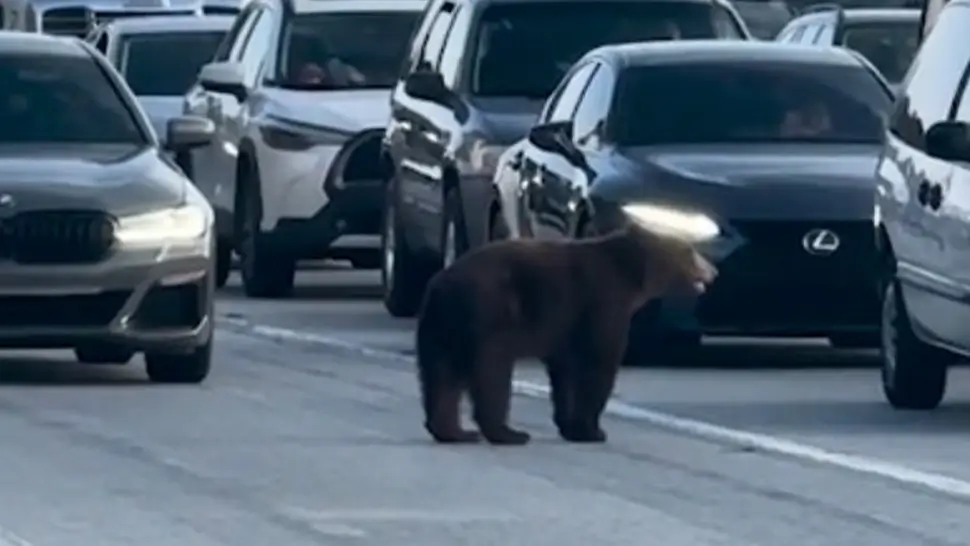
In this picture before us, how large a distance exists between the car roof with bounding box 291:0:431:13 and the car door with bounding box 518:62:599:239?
15.9 feet

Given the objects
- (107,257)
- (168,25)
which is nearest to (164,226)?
(107,257)

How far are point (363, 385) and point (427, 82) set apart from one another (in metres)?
4.04

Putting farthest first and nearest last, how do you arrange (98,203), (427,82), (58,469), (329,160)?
(329,160), (427,82), (98,203), (58,469)

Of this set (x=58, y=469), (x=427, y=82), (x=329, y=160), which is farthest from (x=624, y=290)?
(x=329, y=160)

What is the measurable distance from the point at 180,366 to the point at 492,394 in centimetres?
354

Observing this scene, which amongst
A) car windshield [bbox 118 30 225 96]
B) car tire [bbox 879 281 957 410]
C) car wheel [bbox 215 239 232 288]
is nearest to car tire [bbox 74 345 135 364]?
car tire [bbox 879 281 957 410]

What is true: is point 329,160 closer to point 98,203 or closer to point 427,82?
point 427,82

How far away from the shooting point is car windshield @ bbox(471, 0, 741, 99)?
20.5m

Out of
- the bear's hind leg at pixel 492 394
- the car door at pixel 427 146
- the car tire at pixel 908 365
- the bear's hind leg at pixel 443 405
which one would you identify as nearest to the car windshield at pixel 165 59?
the car door at pixel 427 146

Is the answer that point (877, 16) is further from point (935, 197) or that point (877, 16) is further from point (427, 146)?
point (935, 197)

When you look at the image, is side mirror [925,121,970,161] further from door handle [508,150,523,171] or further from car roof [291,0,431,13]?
car roof [291,0,431,13]

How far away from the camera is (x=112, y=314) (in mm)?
16188

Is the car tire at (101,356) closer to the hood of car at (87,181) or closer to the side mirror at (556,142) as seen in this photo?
the hood of car at (87,181)

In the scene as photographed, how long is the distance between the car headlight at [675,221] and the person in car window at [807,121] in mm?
1389
